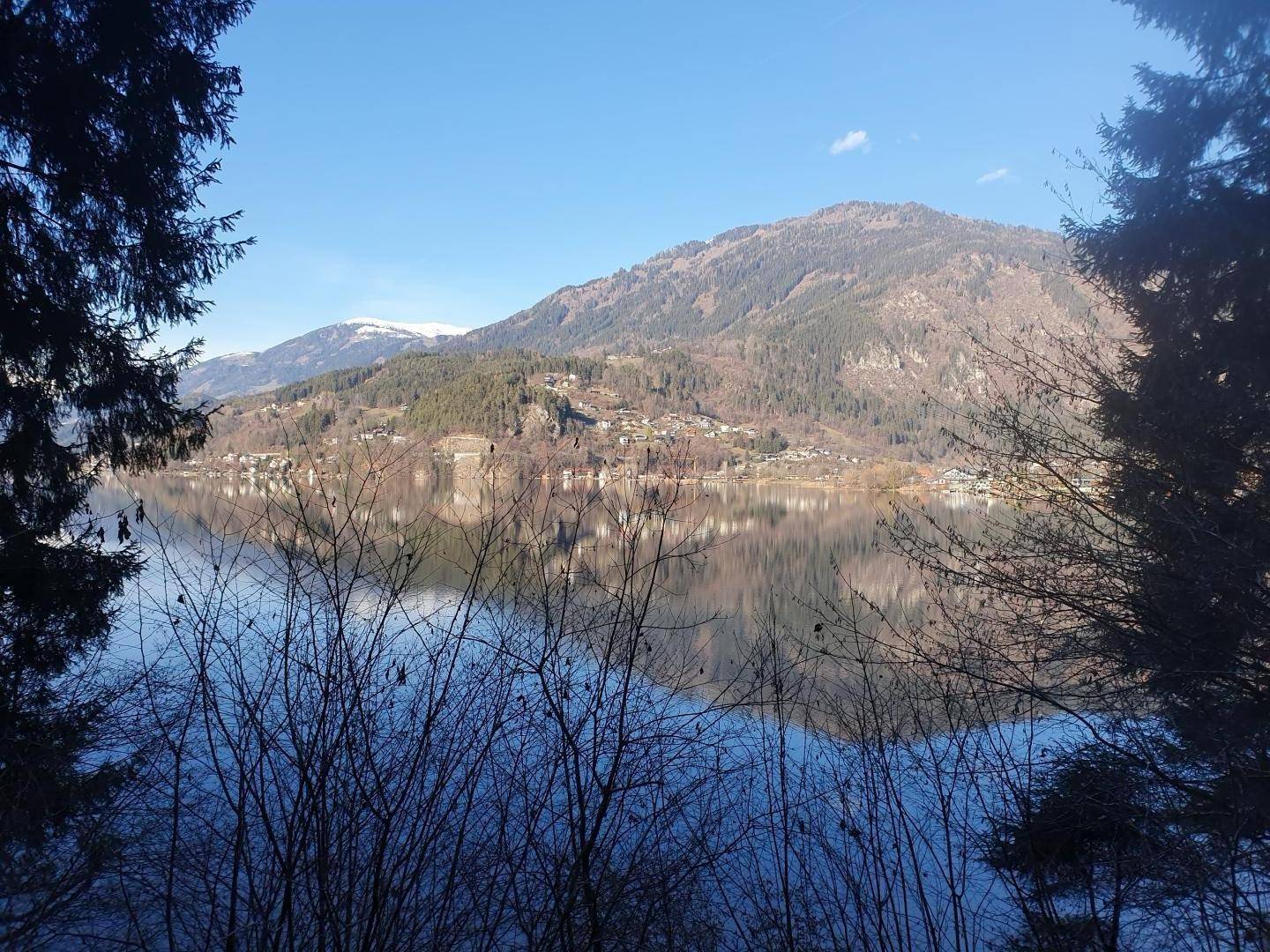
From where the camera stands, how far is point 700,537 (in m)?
4.71

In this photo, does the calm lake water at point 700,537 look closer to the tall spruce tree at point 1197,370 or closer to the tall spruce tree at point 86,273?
the tall spruce tree at point 86,273

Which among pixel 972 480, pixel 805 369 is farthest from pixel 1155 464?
pixel 805 369

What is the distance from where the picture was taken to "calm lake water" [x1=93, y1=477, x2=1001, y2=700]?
2.89m

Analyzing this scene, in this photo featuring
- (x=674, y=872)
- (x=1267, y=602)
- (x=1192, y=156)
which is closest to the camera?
(x=674, y=872)

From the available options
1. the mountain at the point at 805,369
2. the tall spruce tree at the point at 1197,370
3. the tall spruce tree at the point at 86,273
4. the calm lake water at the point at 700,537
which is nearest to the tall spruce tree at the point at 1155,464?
the tall spruce tree at the point at 1197,370

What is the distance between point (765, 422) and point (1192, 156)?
Result: 9334 centimetres

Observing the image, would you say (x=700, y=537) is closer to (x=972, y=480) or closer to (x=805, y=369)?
(x=972, y=480)

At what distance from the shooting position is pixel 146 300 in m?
4.90

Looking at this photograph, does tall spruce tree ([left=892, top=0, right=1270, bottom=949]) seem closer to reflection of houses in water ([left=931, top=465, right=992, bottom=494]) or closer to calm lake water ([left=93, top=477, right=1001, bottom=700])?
reflection of houses in water ([left=931, top=465, right=992, bottom=494])

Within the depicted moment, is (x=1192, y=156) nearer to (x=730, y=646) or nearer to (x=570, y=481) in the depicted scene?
(x=570, y=481)

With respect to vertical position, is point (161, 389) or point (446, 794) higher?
point (161, 389)

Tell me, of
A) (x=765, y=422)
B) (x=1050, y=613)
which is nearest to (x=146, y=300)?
(x=1050, y=613)

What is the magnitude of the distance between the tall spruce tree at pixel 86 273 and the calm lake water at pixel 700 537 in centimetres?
45

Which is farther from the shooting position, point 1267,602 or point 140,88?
point 140,88
